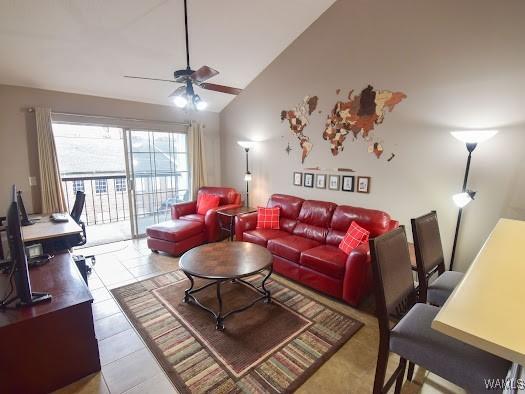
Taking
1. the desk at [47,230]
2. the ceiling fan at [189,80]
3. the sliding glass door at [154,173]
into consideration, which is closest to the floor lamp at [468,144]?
the ceiling fan at [189,80]

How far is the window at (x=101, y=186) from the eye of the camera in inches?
219

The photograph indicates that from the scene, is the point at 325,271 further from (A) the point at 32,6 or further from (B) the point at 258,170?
(A) the point at 32,6

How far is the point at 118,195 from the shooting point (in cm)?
590

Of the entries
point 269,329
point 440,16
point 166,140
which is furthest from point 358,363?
point 166,140

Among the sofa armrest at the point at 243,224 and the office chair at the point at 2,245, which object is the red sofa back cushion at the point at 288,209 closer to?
the sofa armrest at the point at 243,224

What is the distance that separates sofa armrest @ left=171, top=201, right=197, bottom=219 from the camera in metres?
4.64

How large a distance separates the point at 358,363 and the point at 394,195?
1.94 meters

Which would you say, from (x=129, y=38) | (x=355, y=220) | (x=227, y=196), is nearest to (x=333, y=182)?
(x=355, y=220)

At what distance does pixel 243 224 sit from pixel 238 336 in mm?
1742

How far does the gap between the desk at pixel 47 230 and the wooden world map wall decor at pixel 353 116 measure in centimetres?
316

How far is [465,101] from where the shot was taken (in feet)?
8.38

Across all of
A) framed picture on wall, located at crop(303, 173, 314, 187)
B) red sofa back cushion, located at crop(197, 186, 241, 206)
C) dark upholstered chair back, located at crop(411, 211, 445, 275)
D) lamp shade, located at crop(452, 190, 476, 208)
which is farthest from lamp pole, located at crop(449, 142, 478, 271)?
red sofa back cushion, located at crop(197, 186, 241, 206)

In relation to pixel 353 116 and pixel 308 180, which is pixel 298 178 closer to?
pixel 308 180

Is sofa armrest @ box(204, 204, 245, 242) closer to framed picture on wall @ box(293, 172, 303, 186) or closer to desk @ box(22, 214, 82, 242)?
framed picture on wall @ box(293, 172, 303, 186)
